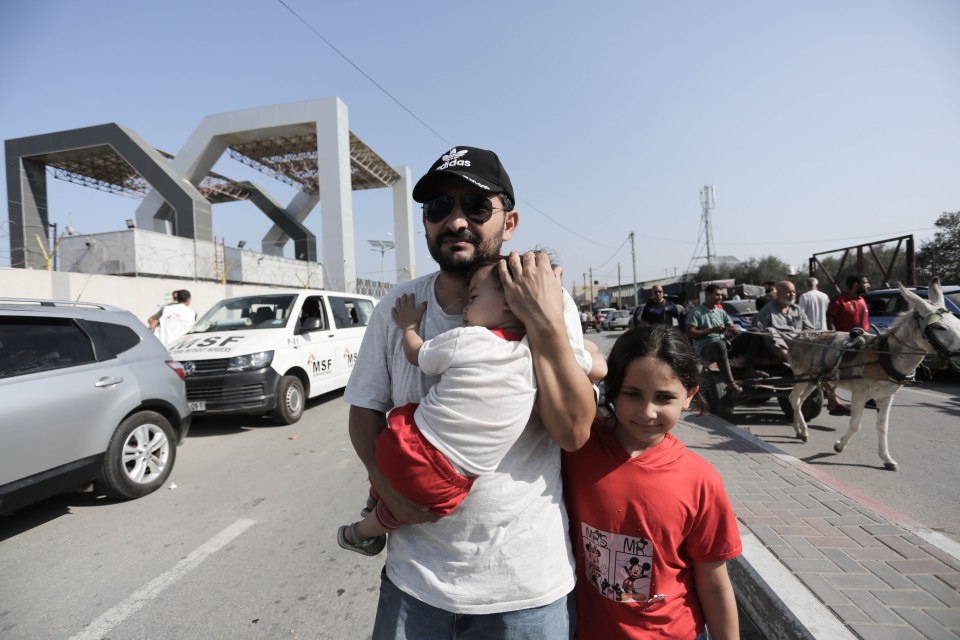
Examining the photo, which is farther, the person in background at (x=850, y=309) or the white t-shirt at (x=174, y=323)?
the person in background at (x=850, y=309)

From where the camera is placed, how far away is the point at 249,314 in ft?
24.5

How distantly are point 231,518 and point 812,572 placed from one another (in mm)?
4025

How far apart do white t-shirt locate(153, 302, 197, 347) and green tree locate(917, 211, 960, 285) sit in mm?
32870

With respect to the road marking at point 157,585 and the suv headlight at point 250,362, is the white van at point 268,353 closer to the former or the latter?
the suv headlight at point 250,362

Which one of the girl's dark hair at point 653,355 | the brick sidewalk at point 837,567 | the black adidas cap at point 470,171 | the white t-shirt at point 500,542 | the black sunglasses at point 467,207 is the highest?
the black adidas cap at point 470,171

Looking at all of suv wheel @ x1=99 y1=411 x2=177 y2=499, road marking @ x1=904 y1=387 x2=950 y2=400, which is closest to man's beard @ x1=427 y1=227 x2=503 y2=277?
suv wheel @ x1=99 y1=411 x2=177 y2=499

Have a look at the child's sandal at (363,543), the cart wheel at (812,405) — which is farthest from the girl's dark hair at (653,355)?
the cart wheel at (812,405)

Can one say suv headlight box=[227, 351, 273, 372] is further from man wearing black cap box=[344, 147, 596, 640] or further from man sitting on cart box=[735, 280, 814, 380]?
man sitting on cart box=[735, 280, 814, 380]

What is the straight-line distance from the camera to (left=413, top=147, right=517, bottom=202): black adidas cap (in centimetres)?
130

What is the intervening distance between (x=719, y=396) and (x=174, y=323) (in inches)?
332

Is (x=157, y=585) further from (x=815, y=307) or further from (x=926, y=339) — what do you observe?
(x=815, y=307)

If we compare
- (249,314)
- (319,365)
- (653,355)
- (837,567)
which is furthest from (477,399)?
(249,314)

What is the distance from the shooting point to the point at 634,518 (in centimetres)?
140

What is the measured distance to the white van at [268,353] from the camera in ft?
20.3
